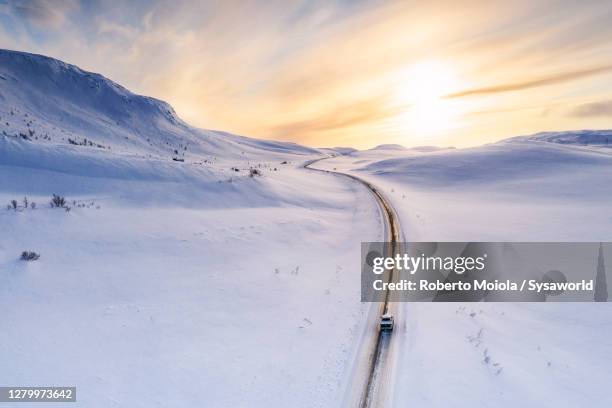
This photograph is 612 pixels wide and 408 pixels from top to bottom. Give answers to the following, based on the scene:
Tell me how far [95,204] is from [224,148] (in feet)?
187

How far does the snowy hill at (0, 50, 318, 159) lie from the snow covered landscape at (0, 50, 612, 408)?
1667 cm

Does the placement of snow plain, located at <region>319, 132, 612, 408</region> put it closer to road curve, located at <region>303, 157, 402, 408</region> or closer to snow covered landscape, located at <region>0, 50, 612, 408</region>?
snow covered landscape, located at <region>0, 50, 612, 408</region>

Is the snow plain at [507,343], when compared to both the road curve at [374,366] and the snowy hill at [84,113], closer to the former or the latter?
the road curve at [374,366]

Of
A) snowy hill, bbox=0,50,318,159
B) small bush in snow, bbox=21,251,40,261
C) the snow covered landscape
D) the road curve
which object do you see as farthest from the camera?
snowy hill, bbox=0,50,318,159

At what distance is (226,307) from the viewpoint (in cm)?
1171

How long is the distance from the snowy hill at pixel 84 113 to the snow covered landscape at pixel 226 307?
1667cm

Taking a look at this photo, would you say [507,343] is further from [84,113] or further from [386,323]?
[84,113]

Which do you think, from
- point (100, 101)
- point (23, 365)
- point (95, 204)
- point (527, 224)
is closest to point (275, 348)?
point (23, 365)

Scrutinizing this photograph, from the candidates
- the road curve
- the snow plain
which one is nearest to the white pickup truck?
the road curve

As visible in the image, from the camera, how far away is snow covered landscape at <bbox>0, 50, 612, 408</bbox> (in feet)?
27.5

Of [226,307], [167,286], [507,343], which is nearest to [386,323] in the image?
[507,343]

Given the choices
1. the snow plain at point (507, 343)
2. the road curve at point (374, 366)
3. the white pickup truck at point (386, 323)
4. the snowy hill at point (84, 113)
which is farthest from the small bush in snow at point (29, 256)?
the snowy hill at point (84, 113)

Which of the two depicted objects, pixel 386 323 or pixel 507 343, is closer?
pixel 507 343

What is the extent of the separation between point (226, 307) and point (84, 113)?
50.7m
